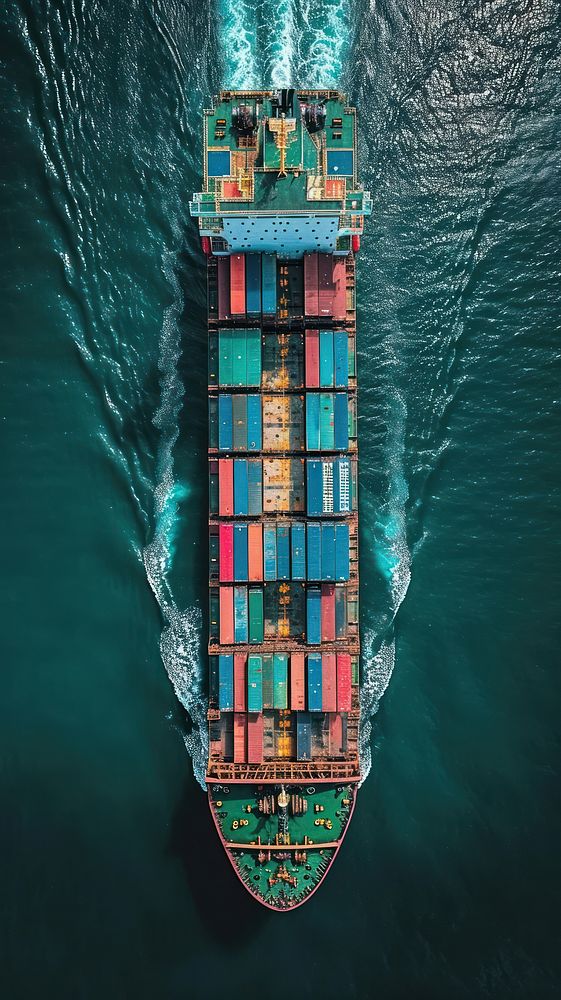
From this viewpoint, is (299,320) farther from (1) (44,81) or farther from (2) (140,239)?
(1) (44,81)

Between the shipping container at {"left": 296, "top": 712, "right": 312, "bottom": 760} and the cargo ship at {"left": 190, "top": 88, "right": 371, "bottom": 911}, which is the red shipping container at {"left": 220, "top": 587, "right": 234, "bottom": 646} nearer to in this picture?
the cargo ship at {"left": 190, "top": 88, "right": 371, "bottom": 911}

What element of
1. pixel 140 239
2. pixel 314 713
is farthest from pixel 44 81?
pixel 314 713

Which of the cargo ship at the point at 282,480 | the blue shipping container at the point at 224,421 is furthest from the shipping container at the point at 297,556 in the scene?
the blue shipping container at the point at 224,421

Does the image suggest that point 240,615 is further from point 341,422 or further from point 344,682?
point 341,422

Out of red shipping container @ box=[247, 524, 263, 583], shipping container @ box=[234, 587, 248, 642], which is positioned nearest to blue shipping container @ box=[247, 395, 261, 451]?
red shipping container @ box=[247, 524, 263, 583]

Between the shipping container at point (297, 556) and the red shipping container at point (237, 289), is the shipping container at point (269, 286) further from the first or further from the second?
the shipping container at point (297, 556)
